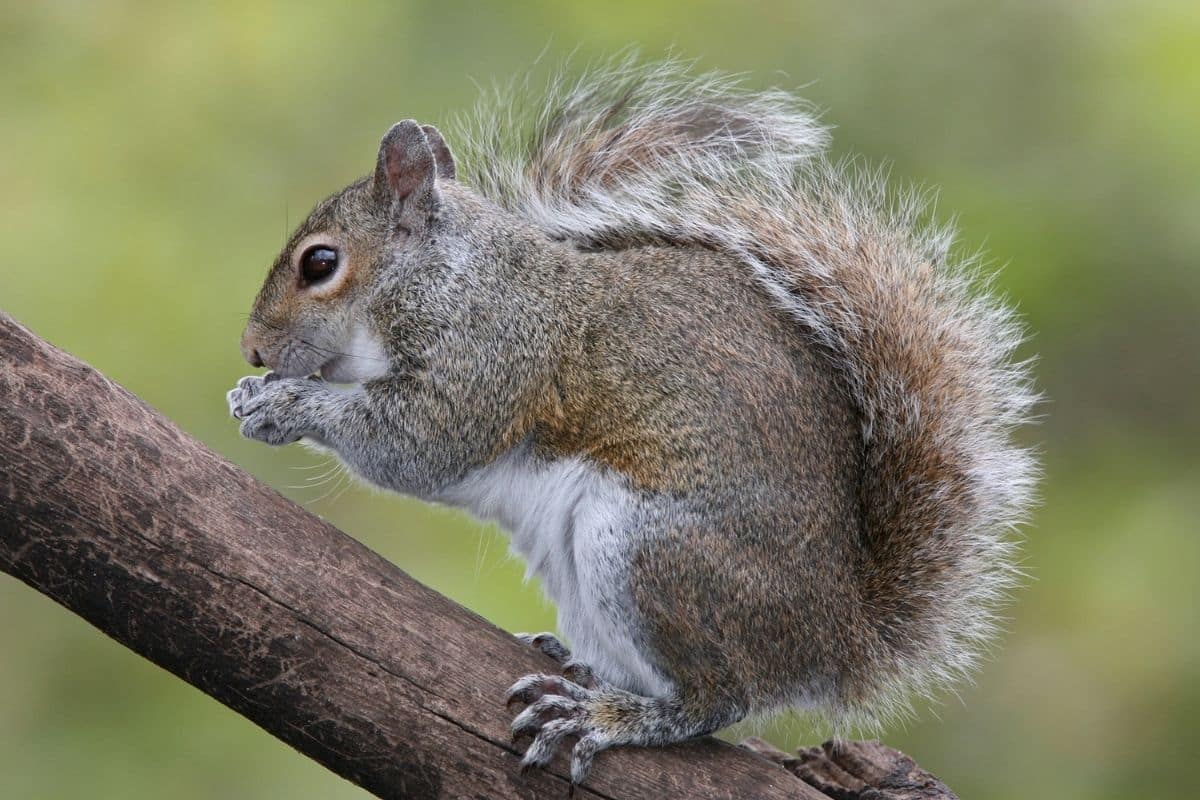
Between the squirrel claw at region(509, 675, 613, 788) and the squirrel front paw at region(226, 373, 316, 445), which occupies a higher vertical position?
the squirrel front paw at region(226, 373, 316, 445)

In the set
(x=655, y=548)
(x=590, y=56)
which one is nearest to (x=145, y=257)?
(x=590, y=56)

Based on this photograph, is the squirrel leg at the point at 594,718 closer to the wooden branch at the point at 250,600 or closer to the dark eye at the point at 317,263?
the wooden branch at the point at 250,600

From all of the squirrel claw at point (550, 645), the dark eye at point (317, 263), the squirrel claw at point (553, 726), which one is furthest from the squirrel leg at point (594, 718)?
the dark eye at point (317, 263)

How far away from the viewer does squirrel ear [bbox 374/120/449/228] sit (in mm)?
2594

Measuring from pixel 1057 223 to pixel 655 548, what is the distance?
1.64 m

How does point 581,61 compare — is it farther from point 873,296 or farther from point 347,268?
point 873,296

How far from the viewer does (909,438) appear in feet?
7.99

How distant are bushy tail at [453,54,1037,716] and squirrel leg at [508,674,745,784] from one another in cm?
39

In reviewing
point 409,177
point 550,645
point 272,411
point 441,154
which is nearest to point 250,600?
point 272,411

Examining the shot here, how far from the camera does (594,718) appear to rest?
218 centimetres

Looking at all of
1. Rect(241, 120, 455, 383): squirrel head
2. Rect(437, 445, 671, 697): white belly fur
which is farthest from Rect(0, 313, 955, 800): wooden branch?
Rect(241, 120, 455, 383): squirrel head

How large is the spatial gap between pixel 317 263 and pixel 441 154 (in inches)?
17.1

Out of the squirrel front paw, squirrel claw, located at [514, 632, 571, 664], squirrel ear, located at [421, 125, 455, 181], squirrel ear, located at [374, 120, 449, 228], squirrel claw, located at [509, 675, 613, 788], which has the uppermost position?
squirrel ear, located at [421, 125, 455, 181]

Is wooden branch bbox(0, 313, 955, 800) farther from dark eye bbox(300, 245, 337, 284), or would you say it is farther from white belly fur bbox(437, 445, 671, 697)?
dark eye bbox(300, 245, 337, 284)
